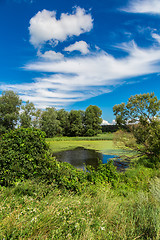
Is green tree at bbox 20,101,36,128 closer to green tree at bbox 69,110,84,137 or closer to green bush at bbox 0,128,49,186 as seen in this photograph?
green tree at bbox 69,110,84,137

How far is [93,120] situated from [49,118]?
15.1 m

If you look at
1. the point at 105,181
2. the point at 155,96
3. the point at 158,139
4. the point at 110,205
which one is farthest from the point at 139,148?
the point at 110,205

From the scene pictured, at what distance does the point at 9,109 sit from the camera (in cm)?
3197

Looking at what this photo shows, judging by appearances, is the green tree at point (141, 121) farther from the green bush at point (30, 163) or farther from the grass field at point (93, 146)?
the green bush at point (30, 163)

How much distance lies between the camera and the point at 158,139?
8.98 metres

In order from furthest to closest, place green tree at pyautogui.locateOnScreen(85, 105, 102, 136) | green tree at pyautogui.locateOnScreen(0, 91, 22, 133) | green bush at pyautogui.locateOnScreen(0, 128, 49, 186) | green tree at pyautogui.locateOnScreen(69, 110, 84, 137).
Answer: green tree at pyautogui.locateOnScreen(69, 110, 84, 137) → green tree at pyautogui.locateOnScreen(85, 105, 102, 136) → green tree at pyautogui.locateOnScreen(0, 91, 22, 133) → green bush at pyautogui.locateOnScreen(0, 128, 49, 186)

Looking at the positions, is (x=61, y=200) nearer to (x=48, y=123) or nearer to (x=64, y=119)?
(x=48, y=123)

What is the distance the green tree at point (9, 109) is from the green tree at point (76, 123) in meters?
18.8

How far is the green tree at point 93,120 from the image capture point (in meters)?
46.0

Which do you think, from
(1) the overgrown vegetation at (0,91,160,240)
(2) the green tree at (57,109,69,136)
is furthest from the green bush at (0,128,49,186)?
(2) the green tree at (57,109,69,136)

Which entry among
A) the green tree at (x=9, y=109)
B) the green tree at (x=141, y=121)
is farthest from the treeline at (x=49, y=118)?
the green tree at (x=141, y=121)

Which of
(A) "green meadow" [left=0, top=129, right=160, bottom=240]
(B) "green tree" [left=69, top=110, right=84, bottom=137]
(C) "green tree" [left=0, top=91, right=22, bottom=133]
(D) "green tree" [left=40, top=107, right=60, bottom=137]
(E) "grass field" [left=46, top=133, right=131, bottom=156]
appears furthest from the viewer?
(B) "green tree" [left=69, top=110, right=84, bottom=137]

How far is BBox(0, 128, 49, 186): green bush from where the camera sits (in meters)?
3.89

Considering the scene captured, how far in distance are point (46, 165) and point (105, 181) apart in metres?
2.78
